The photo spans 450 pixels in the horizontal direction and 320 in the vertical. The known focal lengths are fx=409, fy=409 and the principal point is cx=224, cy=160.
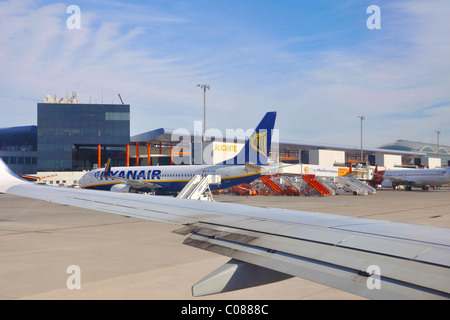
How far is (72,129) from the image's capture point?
6306 cm

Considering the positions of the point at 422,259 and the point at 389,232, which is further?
the point at 389,232

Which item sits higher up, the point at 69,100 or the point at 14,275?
the point at 69,100

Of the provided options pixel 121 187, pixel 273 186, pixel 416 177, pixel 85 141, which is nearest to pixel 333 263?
pixel 121 187

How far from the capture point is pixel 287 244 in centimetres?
359

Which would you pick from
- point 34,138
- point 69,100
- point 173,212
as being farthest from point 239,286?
point 34,138

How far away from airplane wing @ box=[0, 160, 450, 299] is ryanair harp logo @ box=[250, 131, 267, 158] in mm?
26433

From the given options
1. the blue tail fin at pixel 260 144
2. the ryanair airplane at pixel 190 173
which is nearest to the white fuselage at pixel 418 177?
the ryanair airplane at pixel 190 173

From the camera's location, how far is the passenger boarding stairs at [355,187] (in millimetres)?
45312

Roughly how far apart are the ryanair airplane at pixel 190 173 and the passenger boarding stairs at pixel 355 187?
53.5 ft

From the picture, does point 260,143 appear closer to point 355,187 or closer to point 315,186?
point 315,186

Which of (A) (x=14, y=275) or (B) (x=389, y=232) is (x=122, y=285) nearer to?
(A) (x=14, y=275)

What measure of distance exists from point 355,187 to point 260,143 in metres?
19.0
